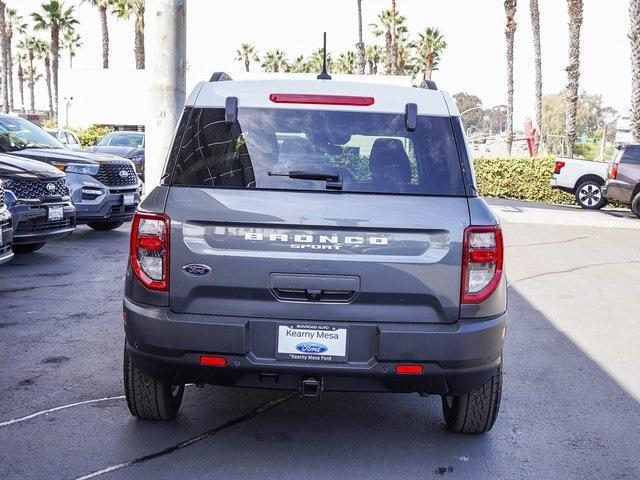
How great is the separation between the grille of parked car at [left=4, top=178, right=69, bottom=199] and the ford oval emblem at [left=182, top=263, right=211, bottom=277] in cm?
655

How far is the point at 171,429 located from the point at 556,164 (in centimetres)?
2066

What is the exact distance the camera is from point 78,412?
4965 mm

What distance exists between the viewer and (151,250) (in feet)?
13.3

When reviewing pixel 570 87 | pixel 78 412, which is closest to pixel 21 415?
pixel 78 412

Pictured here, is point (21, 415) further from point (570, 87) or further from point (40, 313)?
point (570, 87)

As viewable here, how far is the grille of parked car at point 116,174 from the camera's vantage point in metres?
12.9

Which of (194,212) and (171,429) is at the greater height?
(194,212)

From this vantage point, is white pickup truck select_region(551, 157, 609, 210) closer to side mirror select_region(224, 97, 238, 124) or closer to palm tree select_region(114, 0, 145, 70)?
side mirror select_region(224, 97, 238, 124)

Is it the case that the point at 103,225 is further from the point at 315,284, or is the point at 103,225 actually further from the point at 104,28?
→ the point at 104,28

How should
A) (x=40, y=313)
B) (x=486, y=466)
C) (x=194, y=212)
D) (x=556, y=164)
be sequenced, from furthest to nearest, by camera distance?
(x=556, y=164), (x=40, y=313), (x=486, y=466), (x=194, y=212)

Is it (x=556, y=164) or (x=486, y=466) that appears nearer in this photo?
(x=486, y=466)

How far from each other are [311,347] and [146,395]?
Answer: 1163mm

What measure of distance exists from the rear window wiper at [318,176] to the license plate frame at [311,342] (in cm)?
68

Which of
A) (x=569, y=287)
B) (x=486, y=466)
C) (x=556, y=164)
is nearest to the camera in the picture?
(x=486, y=466)
